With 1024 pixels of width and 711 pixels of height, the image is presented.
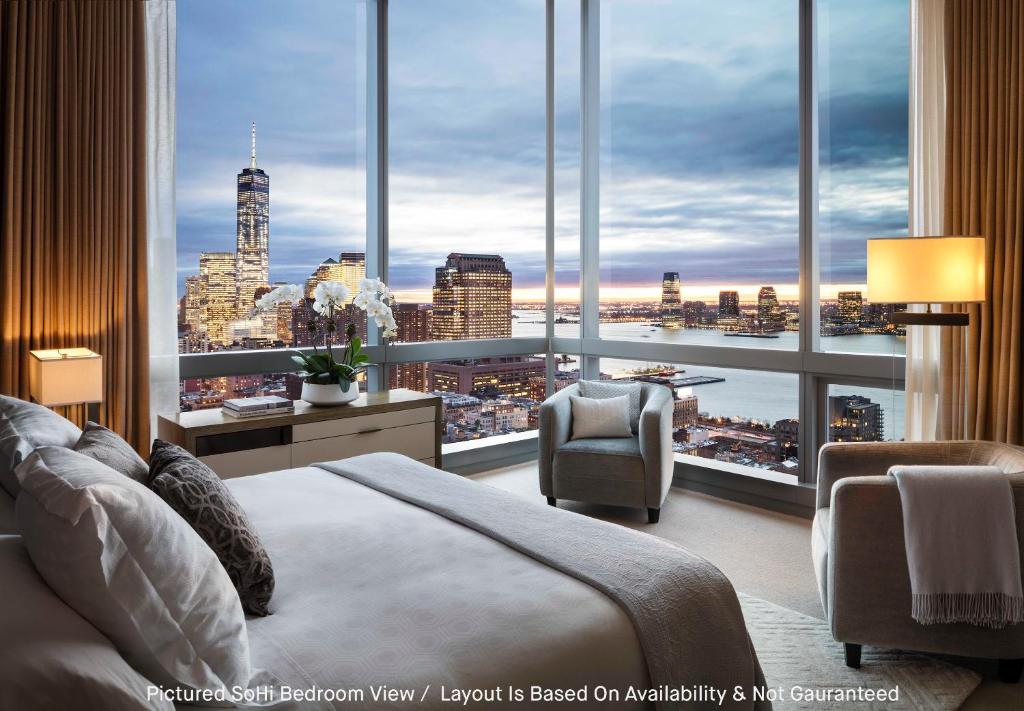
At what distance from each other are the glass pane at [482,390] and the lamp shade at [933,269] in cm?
284

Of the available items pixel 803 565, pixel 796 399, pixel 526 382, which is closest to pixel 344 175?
pixel 526 382

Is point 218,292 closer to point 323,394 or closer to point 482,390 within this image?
point 323,394

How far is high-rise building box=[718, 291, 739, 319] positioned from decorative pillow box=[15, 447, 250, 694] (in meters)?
3.77

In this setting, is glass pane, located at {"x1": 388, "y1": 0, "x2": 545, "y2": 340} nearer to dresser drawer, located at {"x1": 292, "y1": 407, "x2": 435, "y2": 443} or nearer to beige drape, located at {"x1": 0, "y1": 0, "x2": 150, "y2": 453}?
dresser drawer, located at {"x1": 292, "y1": 407, "x2": 435, "y2": 443}

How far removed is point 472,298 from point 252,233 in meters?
1.60

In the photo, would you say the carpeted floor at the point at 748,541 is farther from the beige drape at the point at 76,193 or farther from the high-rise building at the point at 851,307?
the beige drape at the point at 76,193

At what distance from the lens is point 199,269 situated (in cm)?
383

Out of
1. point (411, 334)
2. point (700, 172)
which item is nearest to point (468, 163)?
point (411, 334)

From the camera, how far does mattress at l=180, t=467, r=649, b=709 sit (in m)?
1.29

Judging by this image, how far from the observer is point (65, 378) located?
2783mm

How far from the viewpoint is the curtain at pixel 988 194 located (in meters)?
3.03

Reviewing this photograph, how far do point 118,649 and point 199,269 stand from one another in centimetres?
312

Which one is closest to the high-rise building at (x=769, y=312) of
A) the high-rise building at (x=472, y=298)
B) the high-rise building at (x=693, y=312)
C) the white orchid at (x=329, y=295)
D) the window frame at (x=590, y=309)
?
the window frame at (x=590, y=309)

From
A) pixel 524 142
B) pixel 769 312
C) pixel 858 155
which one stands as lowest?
pixel 769 312
